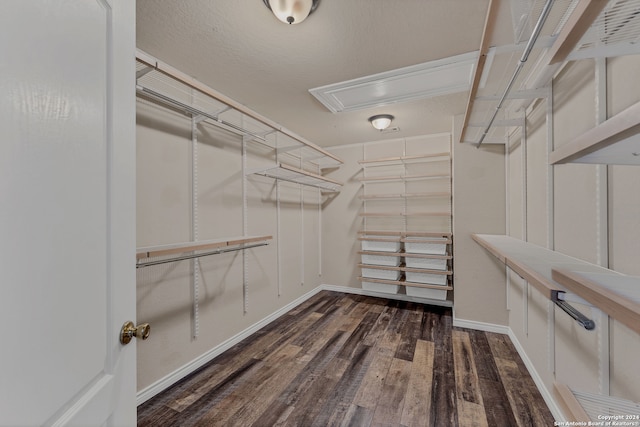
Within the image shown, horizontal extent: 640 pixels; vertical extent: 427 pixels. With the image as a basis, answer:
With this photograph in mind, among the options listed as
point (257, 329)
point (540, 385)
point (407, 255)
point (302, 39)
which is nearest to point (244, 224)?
point (257, 329)

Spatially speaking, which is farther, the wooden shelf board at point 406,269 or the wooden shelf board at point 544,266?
the wooden shelf board at point 406,269

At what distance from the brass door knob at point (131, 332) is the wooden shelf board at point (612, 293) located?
3.36 ft

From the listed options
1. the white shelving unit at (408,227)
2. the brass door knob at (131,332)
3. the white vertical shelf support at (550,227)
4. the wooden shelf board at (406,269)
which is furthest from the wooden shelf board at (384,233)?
the brass door knob at (131,332)

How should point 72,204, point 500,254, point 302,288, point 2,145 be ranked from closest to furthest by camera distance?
point 2,145, point 72,204, point 500,254, point 302,288

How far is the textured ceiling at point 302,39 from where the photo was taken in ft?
4.17

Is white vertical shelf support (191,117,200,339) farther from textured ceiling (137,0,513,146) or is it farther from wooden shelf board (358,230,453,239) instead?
wooden shelf board (358,230,453,239)

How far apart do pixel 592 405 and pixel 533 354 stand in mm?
1698

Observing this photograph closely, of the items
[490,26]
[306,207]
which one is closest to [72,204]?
[490,26]

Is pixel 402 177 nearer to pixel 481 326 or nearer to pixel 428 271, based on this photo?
pixel 428 271

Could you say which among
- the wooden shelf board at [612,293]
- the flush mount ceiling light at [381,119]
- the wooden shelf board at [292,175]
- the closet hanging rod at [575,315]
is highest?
the flush mount ceiling light at [381,119]

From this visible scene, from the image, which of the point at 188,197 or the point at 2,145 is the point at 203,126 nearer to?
the point at 188,197

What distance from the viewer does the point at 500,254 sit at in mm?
1449

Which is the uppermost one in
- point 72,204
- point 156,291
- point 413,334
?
point 72,204

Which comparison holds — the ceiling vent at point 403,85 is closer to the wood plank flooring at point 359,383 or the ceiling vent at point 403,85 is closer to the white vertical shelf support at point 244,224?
the white vertical shelf support at point 244,224
